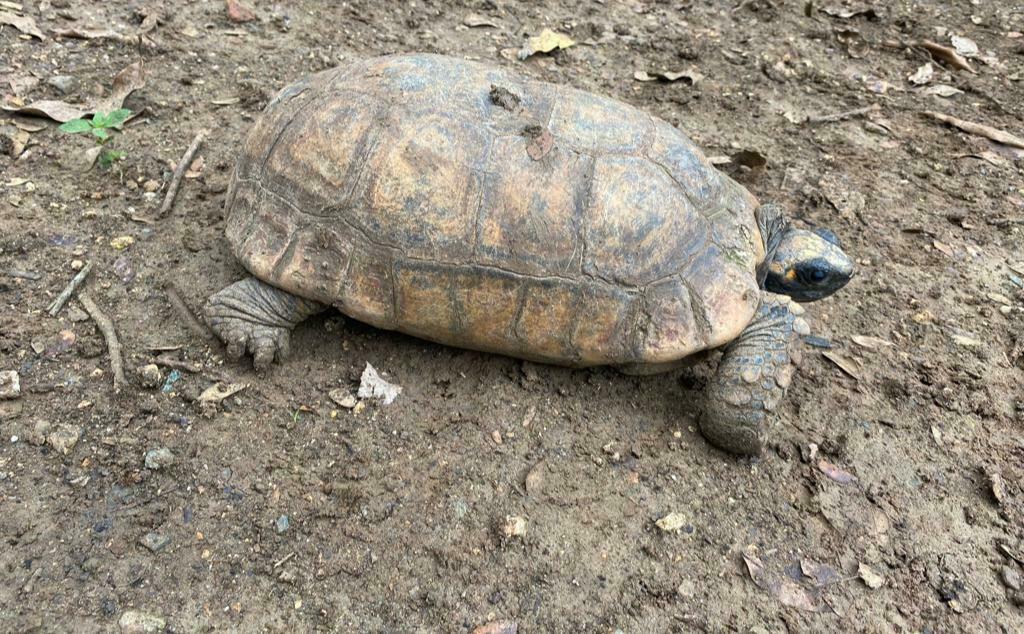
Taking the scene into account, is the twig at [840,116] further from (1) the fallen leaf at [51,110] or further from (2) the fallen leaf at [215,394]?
(1) the fallen leaf at [51,110]

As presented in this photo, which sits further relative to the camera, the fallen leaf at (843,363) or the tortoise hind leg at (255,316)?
the fallen leaf at (843,363)

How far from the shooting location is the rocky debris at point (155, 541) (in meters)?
2.79

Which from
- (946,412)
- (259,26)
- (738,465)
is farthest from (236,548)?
(259,26)

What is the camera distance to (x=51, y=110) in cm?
474

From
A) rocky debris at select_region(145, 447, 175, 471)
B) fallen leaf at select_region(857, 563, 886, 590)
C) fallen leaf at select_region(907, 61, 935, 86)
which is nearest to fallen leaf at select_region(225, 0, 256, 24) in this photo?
rocky debris at select_region(145, 447, 175, 471)

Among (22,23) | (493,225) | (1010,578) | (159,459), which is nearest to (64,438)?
(159,459)

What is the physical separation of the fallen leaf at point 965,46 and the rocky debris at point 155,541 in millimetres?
8695

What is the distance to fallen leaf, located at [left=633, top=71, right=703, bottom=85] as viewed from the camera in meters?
6.35

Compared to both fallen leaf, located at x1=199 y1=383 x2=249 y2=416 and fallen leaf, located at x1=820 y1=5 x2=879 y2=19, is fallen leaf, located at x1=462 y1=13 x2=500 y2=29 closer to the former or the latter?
fallen leaf, located at x1=820 y1=5 x2=879 y2=19

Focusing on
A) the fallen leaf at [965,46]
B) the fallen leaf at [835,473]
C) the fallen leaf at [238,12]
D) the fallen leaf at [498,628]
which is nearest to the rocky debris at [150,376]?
the fallen leaf at [498,628]

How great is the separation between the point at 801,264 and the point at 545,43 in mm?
3962

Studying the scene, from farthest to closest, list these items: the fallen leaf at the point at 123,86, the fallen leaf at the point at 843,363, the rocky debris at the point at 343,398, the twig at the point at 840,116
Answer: the twig at the point at 840,116 < the fallen leaf at the point at 123,86 < the fallen leaf at the point at 843,363 < the rocky debris at the point at 343,398

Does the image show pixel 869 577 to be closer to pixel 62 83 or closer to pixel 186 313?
pixel 186 313

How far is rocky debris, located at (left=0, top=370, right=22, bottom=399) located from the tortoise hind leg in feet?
3.09
